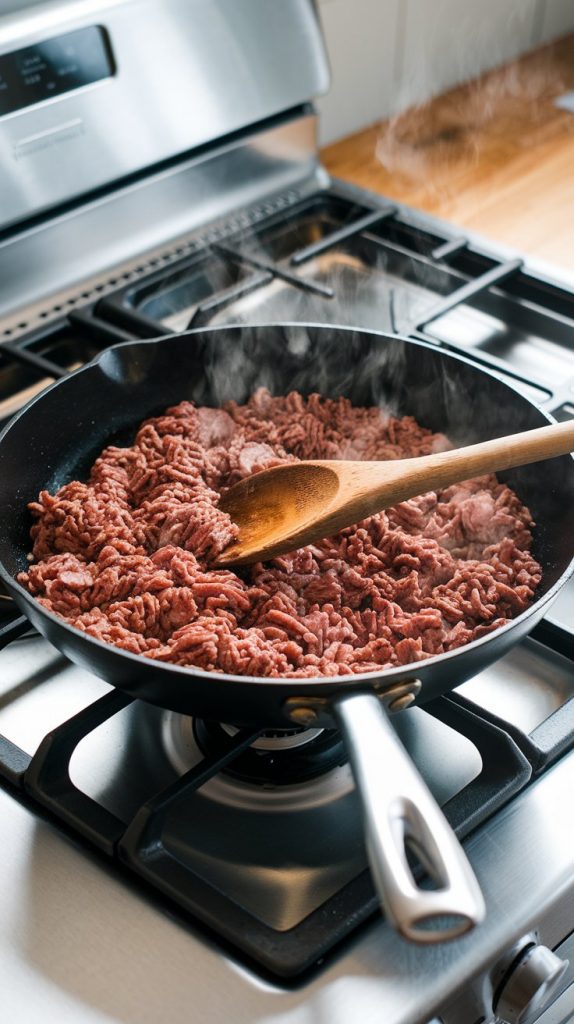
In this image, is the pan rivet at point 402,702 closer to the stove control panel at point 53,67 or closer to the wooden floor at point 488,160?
the stove control panel at point 53,67

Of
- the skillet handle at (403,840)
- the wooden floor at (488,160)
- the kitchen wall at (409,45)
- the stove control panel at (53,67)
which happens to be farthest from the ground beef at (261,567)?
the kitchen wall at (409,45)

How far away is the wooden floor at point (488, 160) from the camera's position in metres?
1.55

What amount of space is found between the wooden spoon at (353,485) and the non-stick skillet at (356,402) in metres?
0.10

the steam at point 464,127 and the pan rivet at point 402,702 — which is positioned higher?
the steam at point 464,127

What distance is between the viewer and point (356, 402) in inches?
43.9

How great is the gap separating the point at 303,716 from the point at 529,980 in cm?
22

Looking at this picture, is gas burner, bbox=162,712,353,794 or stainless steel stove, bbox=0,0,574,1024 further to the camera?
gas burner, bbox=162,712,353,794

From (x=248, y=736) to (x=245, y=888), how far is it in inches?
4.1

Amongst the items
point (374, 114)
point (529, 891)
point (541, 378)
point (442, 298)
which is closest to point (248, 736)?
point (529, 891)

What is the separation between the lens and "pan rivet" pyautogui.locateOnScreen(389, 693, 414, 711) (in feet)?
2.21

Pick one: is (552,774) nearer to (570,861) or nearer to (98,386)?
(570,861)

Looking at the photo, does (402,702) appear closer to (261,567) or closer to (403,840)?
(403,840)

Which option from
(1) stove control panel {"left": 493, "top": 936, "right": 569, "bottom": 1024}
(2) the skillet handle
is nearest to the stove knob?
(1) stove control panel {"left": 493, "top": 936, "right": 569, "bottom": 1024}

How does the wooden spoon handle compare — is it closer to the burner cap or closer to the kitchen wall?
the burner cap
